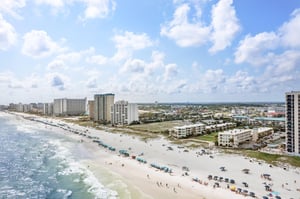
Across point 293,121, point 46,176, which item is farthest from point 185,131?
point 46,176

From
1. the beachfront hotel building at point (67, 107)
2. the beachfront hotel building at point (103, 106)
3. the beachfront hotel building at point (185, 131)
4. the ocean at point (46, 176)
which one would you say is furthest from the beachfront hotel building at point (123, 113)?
the beachfront hotel building at point (67, 107)

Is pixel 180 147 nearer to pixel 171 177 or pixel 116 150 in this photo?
pixel 116 150

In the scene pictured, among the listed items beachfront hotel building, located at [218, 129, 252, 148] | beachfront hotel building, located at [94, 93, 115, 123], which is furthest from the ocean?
beachfront hotel building, located at [94, 93, 115, 123]

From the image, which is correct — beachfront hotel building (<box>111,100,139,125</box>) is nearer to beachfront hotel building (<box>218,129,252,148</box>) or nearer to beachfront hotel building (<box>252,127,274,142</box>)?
beachfront hotel building (<box>252,127,274,142</box>)

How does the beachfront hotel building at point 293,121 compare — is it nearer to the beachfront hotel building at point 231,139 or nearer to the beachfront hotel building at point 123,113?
the beachfront hotel building at point 231,139

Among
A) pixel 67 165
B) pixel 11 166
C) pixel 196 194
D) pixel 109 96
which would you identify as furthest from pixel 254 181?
pixel 109 96

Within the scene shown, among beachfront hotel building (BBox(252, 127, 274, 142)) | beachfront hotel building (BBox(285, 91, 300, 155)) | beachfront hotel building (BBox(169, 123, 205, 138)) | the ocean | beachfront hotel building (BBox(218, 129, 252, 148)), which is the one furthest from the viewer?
beachfront hotel building (BBox(169, 123, 205, 138))

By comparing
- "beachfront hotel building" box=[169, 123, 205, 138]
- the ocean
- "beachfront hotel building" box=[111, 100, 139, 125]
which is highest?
"beachfront hotel building" box=[111, 100, 139, 125]

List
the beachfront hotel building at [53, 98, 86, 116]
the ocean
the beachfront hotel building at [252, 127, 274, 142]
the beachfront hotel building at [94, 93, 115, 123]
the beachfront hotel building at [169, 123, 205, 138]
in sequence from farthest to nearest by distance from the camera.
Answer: the beachfront hotel building at [53, 98, 86, 116] < the beachfront hotel building at [94, 93, 115, 123] < the beachfront hotel building at [169, 123, 205, 138] < the beachfront hotel building at [252, 127, 274, 142] < the ocean
